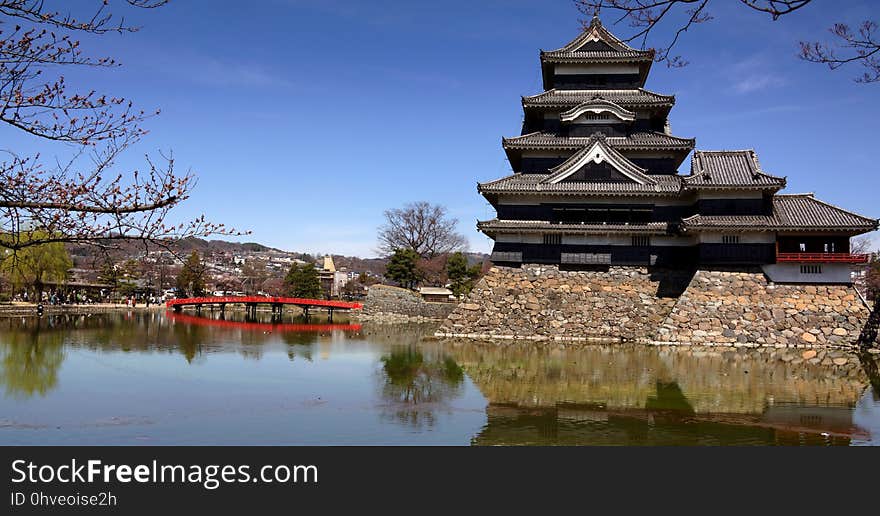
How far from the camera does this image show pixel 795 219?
888 inches

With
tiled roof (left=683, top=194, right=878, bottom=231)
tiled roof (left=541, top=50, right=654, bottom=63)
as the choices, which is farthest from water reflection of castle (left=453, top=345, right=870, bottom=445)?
tiled roof (left=541, top=50, right=654, bottom=63)

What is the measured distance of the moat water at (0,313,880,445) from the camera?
920cm

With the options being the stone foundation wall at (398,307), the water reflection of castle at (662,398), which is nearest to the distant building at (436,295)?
the stone foundation wall at (398,307)

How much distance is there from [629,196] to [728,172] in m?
3.45

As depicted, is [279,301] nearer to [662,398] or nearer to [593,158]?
[593,158]

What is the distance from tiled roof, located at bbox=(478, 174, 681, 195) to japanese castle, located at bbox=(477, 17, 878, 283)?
38 mm

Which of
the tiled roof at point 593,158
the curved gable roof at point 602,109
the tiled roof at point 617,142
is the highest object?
the curved gable roof at point 602,109

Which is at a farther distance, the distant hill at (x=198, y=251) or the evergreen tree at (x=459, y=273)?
the evergreen tree at (x=459, y=273)

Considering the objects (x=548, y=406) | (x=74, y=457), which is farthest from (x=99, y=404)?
(x=548, y=406)

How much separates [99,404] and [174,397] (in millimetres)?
1203

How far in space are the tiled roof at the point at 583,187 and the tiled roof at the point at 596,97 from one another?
10.5ft

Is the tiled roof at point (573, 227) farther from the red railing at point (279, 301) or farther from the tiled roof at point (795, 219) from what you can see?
the red railing at point (279, 301)

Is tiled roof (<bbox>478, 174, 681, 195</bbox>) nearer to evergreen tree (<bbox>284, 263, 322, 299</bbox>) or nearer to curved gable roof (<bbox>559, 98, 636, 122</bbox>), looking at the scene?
curved gable roof (<bbox>559, 98, 636, 122</bbox>)

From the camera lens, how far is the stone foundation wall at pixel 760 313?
70.6 feet
